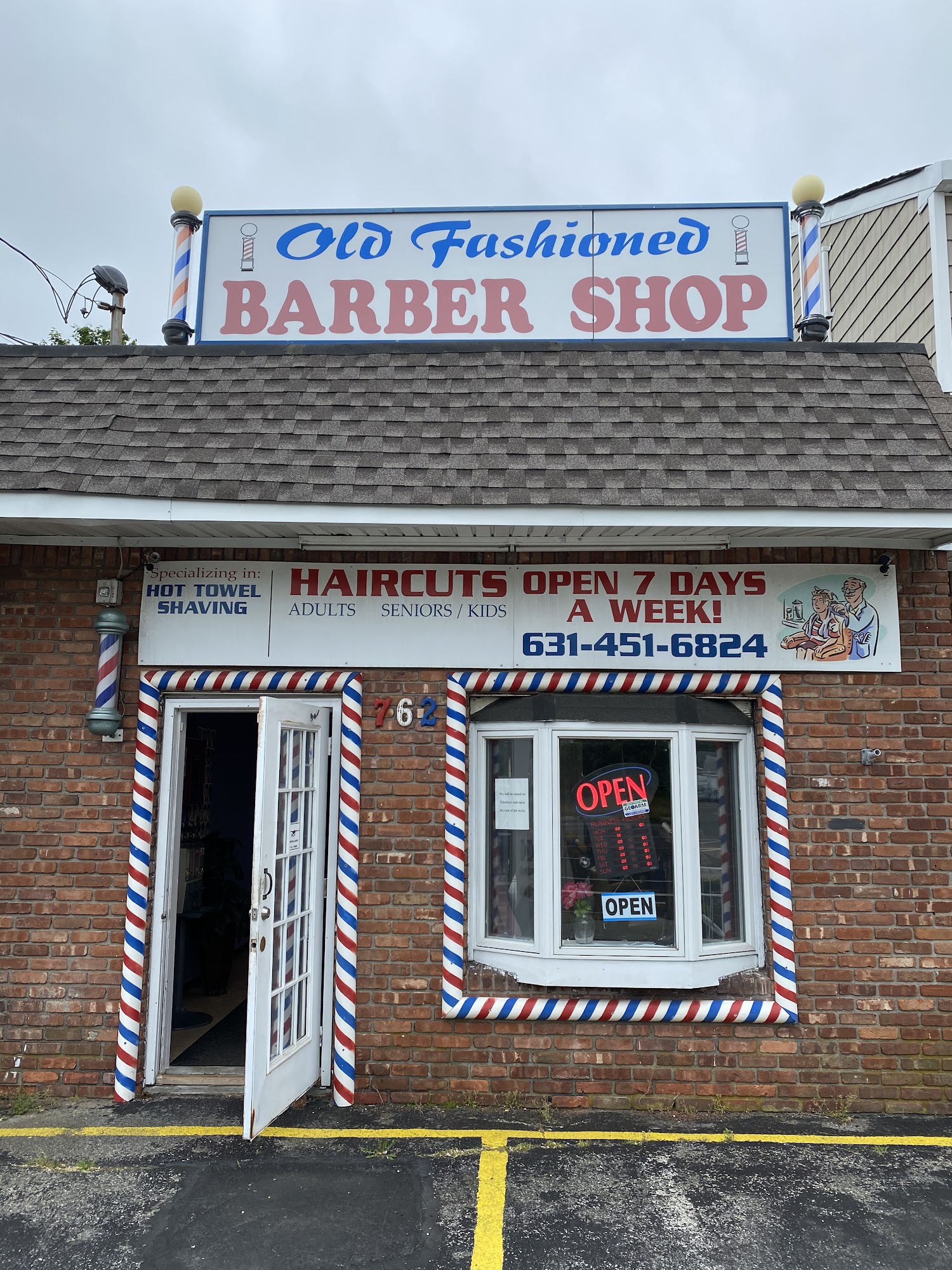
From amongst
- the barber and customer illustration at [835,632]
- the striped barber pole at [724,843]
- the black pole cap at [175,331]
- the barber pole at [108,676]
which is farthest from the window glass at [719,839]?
the black pole cap at [175,331]

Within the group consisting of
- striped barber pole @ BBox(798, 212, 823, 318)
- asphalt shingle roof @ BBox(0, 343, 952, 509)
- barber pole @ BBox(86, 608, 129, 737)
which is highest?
striped barber pole @ BBox(798, 212, 823, 318)

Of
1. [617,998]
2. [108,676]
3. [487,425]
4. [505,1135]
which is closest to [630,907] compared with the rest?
[617,998]

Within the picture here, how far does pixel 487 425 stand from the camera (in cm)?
524

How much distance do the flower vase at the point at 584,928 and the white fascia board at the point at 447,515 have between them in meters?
2.40

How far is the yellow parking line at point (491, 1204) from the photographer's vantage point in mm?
3561

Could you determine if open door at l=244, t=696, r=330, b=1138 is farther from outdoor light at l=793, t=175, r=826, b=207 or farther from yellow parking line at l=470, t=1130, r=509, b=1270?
outdoor light at l=793, t=175, r=826, b=207

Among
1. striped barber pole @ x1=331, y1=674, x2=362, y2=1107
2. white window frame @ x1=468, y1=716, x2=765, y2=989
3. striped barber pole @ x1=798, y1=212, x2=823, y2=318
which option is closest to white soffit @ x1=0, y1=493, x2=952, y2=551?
striped barber pole @ x1=331, y1=674, x2=362, y2=1107

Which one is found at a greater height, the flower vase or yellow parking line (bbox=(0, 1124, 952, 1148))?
the flower vase

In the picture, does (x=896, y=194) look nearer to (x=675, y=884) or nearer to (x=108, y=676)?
(x=675, y=884)

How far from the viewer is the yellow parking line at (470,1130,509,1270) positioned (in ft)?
11.7

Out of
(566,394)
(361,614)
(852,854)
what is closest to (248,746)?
(361,614)

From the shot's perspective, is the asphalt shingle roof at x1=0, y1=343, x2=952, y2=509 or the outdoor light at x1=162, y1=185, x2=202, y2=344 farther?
the outdoor light at x1=162, y1=185, x2=202, y2=344

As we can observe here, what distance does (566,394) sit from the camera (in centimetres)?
548

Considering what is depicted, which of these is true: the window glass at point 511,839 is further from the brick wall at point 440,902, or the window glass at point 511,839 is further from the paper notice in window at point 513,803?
the brick wall at point 440,902
